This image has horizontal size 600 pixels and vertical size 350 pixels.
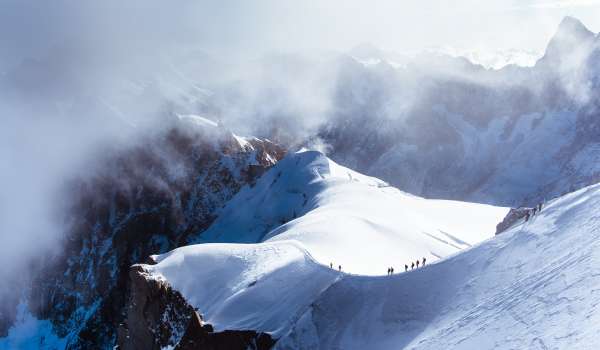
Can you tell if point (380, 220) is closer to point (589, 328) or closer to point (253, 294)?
point (253, 294)

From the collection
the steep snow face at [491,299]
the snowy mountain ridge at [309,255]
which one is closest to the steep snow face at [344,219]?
the snowy mountain ridge at [309,255]

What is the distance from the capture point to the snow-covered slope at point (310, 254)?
50.3 m

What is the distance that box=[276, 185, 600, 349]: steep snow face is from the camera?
3158 cm

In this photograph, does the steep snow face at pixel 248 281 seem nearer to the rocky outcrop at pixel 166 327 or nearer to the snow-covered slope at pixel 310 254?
the snow-covered slope at pixel 310 254

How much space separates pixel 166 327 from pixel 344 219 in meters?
36.2

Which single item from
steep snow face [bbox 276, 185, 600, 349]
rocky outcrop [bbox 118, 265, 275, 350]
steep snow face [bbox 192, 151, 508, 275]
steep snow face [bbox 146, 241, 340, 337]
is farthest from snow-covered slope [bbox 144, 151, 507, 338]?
steep snow face [bbox 276, 185, 600, 349]

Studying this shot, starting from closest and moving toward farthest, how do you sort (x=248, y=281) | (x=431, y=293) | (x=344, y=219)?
(x=431, y=293)
(x=248, y=281)
(x=344, y=219)

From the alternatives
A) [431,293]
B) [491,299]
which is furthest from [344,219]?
[491,299]

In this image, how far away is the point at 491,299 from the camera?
38406 mm

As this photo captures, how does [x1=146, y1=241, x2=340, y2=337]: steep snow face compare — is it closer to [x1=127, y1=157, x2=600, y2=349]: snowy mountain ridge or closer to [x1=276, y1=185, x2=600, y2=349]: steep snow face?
[x1=127, y1=157, x2=600, y2=349]: snowy mountain ridge

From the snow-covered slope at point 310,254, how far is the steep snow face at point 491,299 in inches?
129

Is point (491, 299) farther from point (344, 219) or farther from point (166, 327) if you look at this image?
point (344, 219)

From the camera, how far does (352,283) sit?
49062 mm

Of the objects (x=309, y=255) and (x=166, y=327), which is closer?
(x=166, y=327)
